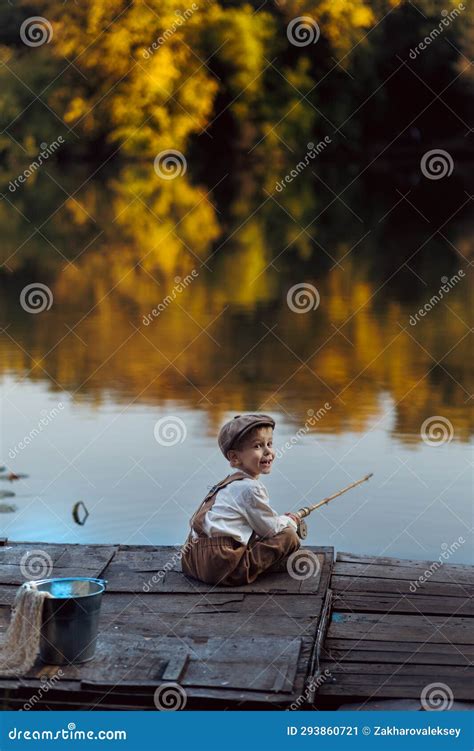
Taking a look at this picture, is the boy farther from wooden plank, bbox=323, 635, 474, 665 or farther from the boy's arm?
wooden plank, bbox=323, 635, 474, 665

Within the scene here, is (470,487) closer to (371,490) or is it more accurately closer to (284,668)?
(371,490)

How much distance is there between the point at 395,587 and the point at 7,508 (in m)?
3.37

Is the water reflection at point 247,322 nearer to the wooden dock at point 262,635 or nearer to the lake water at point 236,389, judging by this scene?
the lake water at point 236,389

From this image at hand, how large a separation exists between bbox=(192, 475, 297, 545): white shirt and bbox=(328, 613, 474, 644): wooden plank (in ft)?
1.96

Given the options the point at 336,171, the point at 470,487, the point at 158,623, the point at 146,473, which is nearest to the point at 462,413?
the point at 470,487

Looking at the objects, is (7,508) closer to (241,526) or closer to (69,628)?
(241,526)

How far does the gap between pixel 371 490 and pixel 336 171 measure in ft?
158

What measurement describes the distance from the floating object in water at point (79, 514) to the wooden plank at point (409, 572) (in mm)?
2300

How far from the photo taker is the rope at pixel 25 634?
4.92m

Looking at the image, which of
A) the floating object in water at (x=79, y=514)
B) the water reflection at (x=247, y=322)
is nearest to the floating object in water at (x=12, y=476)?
the floating object in water at (x=79, y=514)

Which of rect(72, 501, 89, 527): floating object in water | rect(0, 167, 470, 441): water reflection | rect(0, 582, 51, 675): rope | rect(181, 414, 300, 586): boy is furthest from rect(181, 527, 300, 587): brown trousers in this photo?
rect(0, 167, 470, 441): water reflection

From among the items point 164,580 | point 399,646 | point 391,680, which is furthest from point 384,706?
point 164,580

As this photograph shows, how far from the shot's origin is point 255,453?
237 inches

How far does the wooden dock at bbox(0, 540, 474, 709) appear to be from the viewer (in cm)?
477
